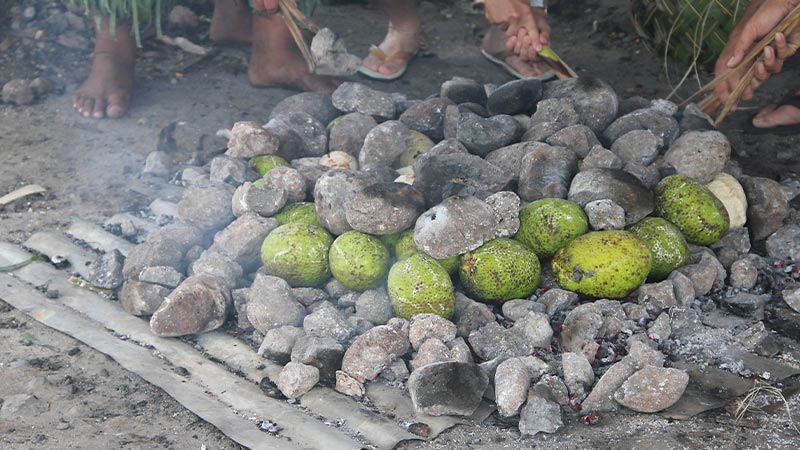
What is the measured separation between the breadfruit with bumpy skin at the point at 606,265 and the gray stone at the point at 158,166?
174cm

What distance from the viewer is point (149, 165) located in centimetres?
362

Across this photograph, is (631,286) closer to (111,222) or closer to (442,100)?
(442,100)

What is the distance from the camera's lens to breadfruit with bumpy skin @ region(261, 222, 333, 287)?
2766mm

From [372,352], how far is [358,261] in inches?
13.6

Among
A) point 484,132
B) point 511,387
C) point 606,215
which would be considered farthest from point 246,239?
point 606,215

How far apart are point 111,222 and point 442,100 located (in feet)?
4.44

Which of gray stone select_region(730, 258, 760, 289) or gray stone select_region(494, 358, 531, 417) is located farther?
gray stone select_region(730, 258, 760, 289)

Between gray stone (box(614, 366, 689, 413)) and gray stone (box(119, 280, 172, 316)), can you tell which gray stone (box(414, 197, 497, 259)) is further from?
gray stone (box(119, 280, 172, 316))

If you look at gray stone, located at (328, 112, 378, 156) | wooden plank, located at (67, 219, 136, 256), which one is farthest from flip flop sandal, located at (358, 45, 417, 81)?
wooden plank, located at (67, 219, 136, 256)

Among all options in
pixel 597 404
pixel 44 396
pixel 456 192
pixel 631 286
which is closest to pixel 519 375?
pixel 597 404

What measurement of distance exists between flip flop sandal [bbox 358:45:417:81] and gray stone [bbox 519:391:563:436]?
2515 mm

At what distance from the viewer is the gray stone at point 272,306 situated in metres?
2.62

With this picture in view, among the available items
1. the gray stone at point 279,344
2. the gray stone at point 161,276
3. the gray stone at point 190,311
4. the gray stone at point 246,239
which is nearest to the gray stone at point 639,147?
the gray stone at point 246,239

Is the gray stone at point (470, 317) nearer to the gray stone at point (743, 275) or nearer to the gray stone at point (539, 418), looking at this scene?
the gray stone at point (539, 418)
